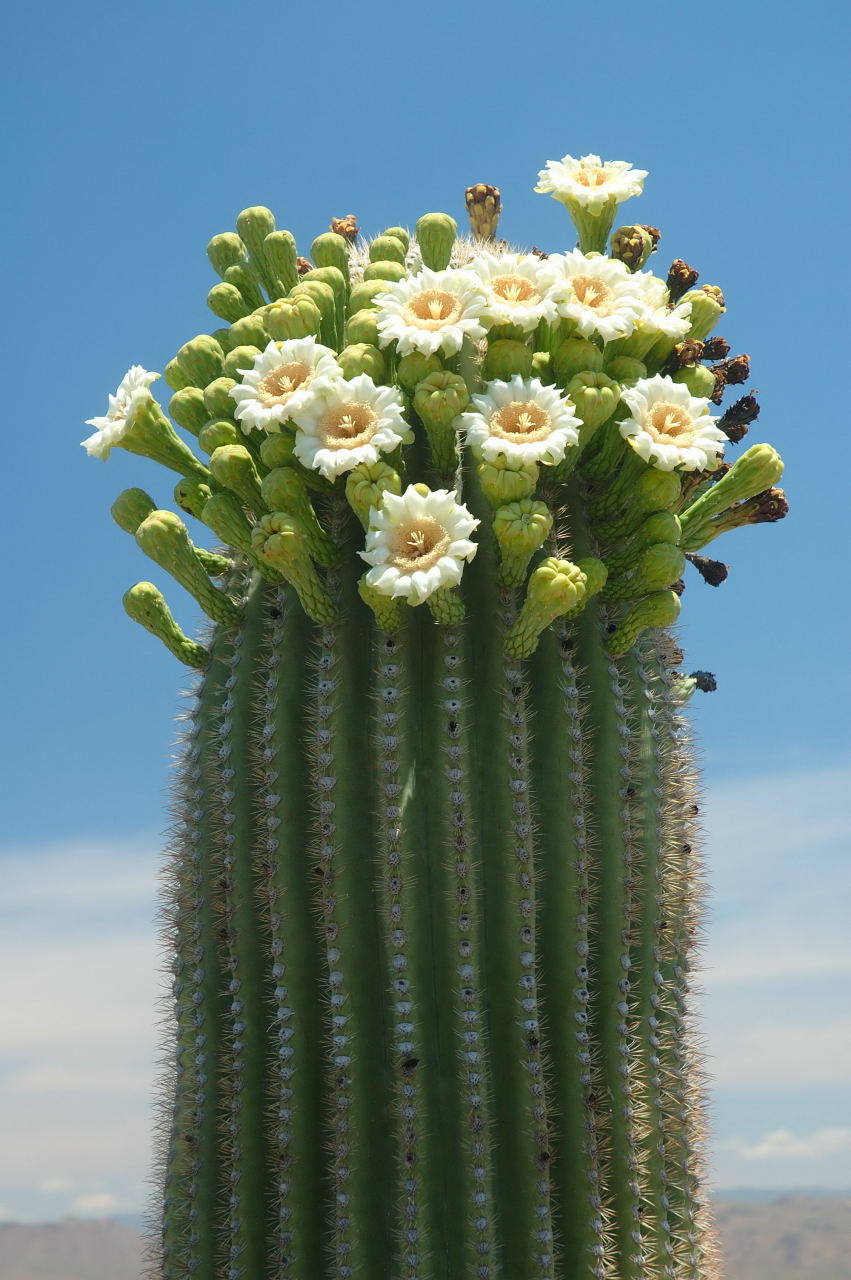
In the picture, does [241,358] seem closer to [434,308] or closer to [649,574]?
[434,308]

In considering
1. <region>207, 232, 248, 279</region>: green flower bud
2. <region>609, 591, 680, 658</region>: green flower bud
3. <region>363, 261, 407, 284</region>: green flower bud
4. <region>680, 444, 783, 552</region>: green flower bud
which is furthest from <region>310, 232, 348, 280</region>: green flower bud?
<region>609, 591, 680, 658</region>: green flower bud

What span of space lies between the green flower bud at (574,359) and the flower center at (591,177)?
108 centimetres

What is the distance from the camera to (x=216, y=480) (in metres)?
5.35

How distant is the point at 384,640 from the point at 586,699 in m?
0.80

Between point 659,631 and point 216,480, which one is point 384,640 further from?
point 659,631

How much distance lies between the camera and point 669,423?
5145 mm

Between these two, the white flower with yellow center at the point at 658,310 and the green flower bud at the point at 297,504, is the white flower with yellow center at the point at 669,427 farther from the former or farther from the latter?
the green flower bud at the point at 297,504

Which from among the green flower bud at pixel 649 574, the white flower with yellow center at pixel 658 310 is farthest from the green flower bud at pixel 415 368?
the green flower bud at pixel 649 574

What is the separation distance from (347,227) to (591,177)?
1.22 m

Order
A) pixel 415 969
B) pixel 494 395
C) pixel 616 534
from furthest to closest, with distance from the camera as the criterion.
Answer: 1. pixel 616 534
2. pixel 494 395
3. pixel 415 969

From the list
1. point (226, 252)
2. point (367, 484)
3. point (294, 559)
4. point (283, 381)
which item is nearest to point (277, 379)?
point (283, 381)

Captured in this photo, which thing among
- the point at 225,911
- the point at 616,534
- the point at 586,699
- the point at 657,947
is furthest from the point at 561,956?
the point at 616,534

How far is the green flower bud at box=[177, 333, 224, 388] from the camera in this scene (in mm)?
5609

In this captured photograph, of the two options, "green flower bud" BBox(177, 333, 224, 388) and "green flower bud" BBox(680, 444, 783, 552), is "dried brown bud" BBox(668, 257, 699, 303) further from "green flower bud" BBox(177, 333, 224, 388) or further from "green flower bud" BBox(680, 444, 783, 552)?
"green flower bud" BBox(177, 333, 224, 388)
